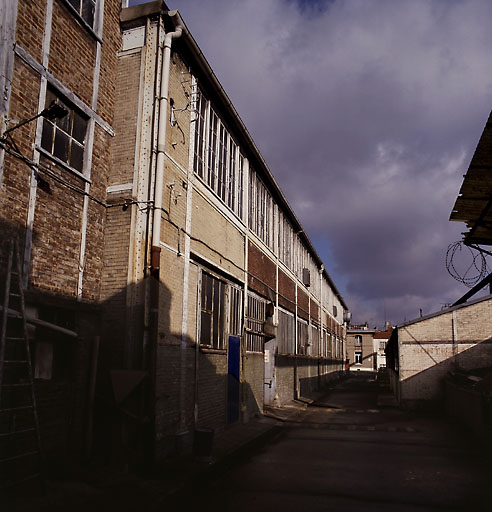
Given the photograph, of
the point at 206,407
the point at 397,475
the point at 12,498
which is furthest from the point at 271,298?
the point at 12,498

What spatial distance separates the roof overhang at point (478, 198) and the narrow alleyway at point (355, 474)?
17.5ft

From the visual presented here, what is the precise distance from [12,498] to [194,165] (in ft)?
24.4

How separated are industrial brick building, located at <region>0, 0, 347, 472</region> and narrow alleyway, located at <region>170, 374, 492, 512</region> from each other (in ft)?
5.67

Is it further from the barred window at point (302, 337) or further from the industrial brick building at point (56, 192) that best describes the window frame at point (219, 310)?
the barred window at point (302, 337)

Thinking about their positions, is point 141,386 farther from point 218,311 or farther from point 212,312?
point 218,311

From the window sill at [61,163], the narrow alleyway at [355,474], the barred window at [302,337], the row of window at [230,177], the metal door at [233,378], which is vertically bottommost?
the narrow alleyway at [355,474]

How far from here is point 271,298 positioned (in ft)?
57.7

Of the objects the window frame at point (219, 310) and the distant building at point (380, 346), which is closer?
the window frame at point (219, 310)

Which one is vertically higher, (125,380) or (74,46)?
(74,46)

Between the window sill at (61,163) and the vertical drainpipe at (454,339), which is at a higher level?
the window sill at (61,163)

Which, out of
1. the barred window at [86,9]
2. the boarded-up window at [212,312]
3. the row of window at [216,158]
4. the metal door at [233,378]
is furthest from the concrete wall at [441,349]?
the barred window at [86,9]

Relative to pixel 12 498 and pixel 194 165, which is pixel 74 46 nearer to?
pixel 194 165

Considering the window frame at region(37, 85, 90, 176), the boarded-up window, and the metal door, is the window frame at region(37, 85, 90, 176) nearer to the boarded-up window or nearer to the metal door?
the boarded-up window

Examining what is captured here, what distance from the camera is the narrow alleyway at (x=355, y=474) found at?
6.68 meters
